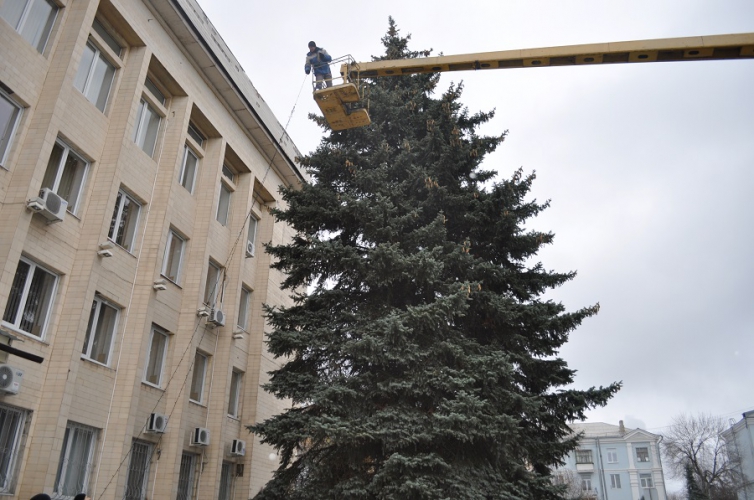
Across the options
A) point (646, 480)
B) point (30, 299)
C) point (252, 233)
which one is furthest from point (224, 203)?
point (646, 480)

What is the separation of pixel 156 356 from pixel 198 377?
2.30 m

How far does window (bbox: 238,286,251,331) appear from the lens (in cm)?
2073

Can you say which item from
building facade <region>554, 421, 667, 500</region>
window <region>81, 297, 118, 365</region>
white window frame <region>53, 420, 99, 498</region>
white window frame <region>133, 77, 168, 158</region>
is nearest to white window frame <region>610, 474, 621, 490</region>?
building facade <region>554, 421, 667, 500</region>

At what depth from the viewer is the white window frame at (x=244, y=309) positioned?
2072 centimetres

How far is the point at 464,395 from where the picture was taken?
1015 cm

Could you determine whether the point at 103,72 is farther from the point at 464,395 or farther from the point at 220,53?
the point at 464,395

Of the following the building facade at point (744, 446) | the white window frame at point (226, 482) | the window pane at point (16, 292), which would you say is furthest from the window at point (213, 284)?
the building facade at point (744, 446)

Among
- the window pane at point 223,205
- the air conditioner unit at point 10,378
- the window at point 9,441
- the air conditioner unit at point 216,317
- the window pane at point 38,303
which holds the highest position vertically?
the window pane at point 223,205

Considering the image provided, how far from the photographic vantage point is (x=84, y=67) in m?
13.1

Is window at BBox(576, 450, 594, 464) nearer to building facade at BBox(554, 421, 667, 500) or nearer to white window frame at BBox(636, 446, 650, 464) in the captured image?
building facade at BBox(554, 421, 667, 500)

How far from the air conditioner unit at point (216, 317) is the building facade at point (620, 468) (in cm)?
5104

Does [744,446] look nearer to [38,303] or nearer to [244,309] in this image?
[244,309]

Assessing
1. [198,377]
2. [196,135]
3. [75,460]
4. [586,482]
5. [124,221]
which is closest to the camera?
[75,460]

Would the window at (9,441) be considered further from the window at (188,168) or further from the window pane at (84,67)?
the window at (188,168)
